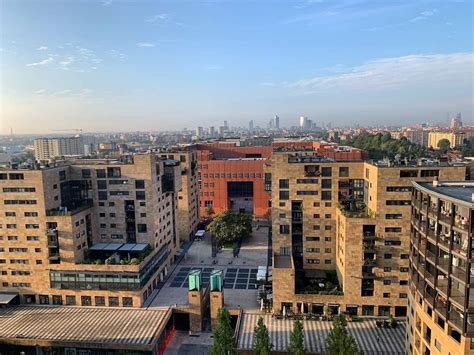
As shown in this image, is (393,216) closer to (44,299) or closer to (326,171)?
(326,171)

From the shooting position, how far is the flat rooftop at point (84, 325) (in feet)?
159

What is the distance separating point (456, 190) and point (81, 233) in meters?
55.5

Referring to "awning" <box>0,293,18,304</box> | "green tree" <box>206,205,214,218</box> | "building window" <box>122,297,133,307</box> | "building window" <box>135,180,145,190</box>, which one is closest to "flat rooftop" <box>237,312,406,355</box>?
"building window" <box>122,297,133,307</box>

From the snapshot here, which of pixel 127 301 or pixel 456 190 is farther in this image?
pixel 127 301

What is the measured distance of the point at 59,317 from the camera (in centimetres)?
5509

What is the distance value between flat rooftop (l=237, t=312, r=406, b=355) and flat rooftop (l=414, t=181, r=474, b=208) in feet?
74.2

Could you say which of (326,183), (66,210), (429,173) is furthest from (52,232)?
(429,173)

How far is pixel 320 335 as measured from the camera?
49.2 m

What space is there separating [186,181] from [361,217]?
49.1 m

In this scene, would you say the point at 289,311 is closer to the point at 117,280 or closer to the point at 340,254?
the point at 340,254

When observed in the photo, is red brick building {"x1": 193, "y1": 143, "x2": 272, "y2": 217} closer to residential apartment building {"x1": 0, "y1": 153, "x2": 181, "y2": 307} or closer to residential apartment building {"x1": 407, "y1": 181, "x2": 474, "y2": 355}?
residential apartment building {"x1": 0, "y1": 153, "x2": 181, "y2": 307}

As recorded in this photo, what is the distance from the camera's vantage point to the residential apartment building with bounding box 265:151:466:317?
51.8m

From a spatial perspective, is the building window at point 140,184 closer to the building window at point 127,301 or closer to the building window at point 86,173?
the building window at point 86,173

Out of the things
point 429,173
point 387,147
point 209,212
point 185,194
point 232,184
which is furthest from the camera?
point 387,147
